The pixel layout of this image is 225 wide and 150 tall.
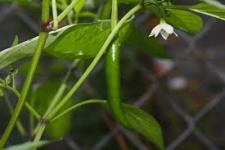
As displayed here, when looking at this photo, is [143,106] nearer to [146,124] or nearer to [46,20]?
[146,124]

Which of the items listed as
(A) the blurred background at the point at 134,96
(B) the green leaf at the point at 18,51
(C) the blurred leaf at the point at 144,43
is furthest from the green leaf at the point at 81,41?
(A) the blurred background at the point at 134,96

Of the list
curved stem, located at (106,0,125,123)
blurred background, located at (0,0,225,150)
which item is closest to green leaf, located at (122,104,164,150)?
curved stem, located at (106,0,125,123)

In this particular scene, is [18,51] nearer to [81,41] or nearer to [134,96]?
[81,41]

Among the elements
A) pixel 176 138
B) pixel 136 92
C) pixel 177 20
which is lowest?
pixel 176 138

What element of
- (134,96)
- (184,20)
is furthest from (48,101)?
(134,96)

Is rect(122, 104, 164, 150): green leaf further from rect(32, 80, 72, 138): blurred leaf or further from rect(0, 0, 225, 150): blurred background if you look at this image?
rect(0, 0, 225, 150): blurred background

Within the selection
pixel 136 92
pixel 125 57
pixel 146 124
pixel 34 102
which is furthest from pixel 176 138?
pixel 146 124

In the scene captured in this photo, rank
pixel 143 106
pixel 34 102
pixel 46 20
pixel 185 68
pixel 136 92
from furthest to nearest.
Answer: pixel 185 68 < pixel 136 92 < pixel 143 106 < pixel 34 102 < pixel 46 20
